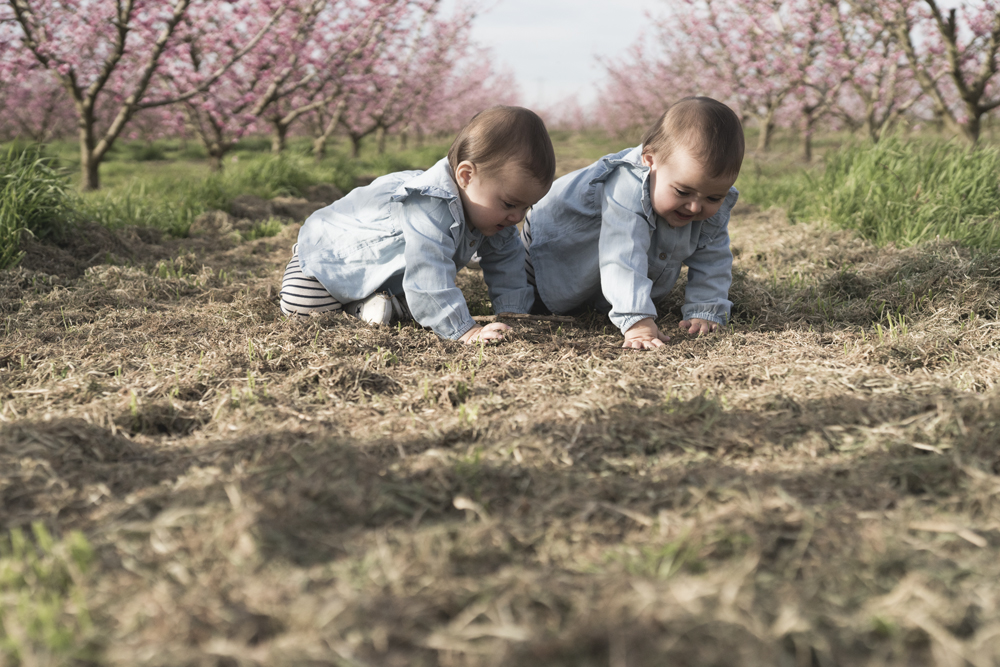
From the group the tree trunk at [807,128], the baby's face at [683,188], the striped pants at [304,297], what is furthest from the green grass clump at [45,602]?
the tree trunk at [807,128]

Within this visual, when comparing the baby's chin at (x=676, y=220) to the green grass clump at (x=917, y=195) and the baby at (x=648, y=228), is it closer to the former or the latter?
the baby at (x=648, y=228)

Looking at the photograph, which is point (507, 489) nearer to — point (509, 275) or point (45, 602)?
point (45, 602)

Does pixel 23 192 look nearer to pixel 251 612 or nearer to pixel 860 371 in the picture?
pixel 251 612

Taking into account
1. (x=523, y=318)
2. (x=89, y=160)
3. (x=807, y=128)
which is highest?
(x=807, y=128)

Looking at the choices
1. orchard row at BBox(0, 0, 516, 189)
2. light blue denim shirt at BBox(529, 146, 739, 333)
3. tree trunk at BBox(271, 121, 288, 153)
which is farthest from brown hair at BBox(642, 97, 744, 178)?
tree trunk at BBox(271, 121, 288, 153)

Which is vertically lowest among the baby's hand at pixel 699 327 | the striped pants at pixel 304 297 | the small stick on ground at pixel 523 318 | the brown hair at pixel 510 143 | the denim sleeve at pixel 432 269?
the small stick on ground at pixel 523 318

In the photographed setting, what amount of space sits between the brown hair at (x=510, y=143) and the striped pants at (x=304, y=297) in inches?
34.4

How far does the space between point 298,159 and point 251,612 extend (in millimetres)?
7231

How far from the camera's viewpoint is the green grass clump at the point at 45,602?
1.01 m

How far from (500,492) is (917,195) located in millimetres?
3825

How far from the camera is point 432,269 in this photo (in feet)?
8.47

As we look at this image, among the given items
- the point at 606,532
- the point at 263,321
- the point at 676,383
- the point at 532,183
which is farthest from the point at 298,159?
the point at 606,532

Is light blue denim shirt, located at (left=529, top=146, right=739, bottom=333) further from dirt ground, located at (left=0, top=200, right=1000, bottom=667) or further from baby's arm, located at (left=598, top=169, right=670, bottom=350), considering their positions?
dirt ground, located at (left=0, top=200, right=1000, bottom=667)

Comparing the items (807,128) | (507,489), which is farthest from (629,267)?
(807,128)
